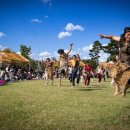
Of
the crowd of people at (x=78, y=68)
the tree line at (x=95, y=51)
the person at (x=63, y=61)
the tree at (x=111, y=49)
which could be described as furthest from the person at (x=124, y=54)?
the tree at (x=111, y=49)

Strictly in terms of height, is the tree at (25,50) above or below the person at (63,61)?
above

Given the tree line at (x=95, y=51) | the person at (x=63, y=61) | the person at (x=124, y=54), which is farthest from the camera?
the tree line at (x=95, y=51)

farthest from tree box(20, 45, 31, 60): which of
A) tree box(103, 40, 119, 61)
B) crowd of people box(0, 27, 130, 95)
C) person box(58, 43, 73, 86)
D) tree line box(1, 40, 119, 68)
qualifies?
person box(58, 43, 73, 86)

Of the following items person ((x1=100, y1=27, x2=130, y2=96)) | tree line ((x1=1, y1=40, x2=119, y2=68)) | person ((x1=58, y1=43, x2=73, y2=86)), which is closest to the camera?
person ((x1=100, y1=27, x2=130, y2=96))

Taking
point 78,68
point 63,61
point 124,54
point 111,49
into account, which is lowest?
point 124,54

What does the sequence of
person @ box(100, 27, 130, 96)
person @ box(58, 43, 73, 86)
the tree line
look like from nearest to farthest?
person @ box(100, 27, 130, 96), person @ box(58, 43, 73, 86), the tree line

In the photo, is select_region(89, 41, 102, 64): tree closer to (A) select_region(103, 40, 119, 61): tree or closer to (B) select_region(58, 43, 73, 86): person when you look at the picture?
(A) select_region(103, 40, 119, 61): tree

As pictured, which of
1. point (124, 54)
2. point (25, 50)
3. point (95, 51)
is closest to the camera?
point (124, 54)

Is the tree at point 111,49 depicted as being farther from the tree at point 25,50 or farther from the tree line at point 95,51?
the tree at point 25,50

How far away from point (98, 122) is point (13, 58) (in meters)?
30.2

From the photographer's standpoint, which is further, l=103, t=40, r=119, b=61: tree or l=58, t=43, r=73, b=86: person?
l=103, t=40, r=119, b=61: tree

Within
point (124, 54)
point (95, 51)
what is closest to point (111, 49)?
point (95, 51)

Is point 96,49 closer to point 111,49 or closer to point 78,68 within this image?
point 111,49

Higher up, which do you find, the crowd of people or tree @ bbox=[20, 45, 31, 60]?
tree @ bbox=[20, 45, 31, 60]
